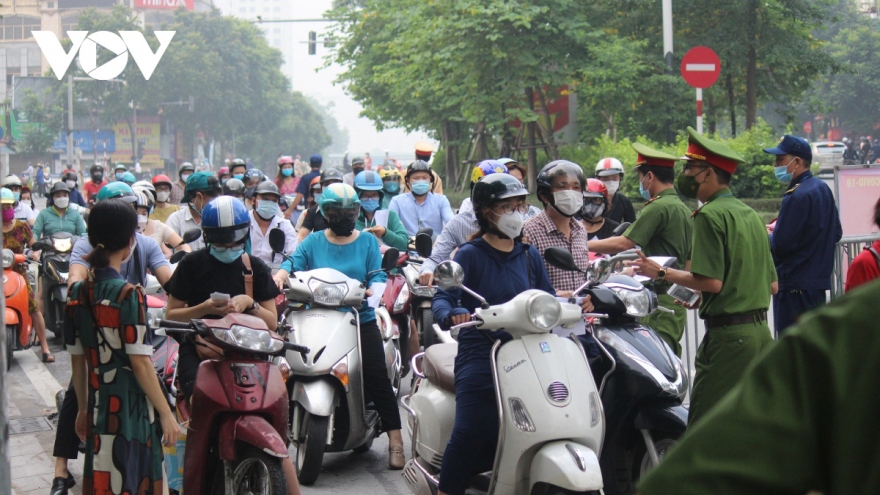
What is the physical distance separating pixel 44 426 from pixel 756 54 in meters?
21.0

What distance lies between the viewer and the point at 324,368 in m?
6.10

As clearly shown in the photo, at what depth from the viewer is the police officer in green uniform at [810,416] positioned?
3.34ft

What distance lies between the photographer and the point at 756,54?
2505 centimetres

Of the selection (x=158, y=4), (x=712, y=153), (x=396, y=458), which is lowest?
(x=396, y=458)

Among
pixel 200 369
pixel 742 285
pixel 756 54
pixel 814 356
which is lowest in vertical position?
pixel 200 369

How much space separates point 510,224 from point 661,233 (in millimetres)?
1630

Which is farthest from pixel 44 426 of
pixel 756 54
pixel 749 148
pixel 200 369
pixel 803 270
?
pixel 756 54

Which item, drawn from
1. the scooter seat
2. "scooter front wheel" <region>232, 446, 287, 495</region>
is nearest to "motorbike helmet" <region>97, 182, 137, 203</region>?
the scooter seat

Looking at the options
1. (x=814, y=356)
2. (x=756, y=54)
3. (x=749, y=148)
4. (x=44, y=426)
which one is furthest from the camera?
(x=756, y=54)

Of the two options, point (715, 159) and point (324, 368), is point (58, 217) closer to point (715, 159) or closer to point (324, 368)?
point (324, 368)

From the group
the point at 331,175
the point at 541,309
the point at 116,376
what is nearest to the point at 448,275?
the point at 541,309

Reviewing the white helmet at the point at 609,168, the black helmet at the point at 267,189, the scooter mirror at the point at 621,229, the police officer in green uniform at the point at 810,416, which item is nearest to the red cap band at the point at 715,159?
the scooter mirror at the point at 621,229

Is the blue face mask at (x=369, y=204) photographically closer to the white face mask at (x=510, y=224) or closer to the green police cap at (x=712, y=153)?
the white face mask at (x=510, y=224)

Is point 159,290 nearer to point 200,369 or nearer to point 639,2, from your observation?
point 200,369
